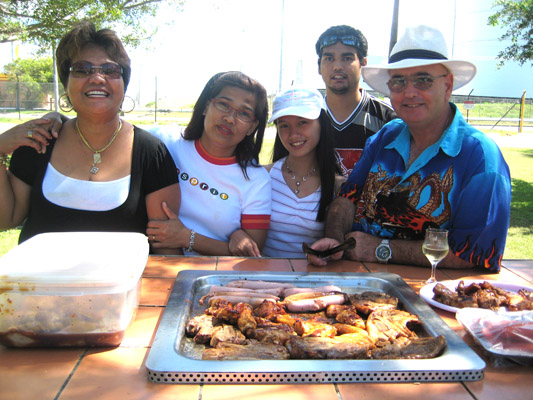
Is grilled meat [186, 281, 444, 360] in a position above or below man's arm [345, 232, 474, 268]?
below

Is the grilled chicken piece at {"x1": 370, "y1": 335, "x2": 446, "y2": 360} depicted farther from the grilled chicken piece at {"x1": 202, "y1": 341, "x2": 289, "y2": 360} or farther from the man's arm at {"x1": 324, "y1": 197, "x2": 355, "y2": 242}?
the man's arm at {"x1": 324, "y1": 197, "x2": 355, "y2": 242}

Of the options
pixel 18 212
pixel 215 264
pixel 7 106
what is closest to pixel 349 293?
pixel 215 264

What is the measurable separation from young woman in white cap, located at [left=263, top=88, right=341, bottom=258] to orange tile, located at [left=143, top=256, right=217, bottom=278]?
0.72 m

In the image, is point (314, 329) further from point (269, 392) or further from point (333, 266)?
point (333, 266)

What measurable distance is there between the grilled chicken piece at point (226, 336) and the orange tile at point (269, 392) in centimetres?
23

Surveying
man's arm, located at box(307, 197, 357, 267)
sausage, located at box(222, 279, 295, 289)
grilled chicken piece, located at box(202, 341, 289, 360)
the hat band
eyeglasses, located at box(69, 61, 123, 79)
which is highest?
the hat band

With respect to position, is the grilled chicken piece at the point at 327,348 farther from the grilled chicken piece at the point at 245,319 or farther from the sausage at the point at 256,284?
the sausage at the point at 256,284

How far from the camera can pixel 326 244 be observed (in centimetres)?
251

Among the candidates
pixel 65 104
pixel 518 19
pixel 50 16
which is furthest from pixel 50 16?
pixel 518 19

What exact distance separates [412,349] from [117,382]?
2.98 feet

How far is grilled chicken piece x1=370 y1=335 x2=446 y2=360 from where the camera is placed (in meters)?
1.47

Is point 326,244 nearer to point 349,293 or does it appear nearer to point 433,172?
point 349,293

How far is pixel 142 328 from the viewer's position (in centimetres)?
167

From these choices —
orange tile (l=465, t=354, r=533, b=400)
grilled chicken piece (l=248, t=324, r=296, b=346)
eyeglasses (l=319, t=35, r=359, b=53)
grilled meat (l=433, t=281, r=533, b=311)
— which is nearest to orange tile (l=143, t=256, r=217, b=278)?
grilled chicken piece (l=248, t=324, r=296, b=346)
